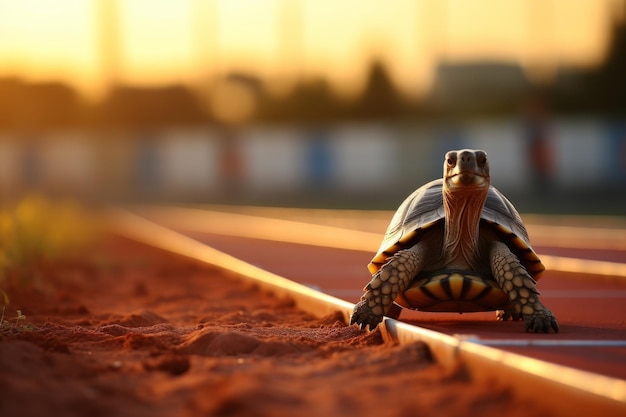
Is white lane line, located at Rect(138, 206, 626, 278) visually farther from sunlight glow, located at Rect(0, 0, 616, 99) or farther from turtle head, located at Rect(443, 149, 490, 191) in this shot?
sunlight glow, located at Rect(0, 0, 616, 99)

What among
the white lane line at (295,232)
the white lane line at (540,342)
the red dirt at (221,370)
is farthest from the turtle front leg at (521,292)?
the white lane line at (295,232)

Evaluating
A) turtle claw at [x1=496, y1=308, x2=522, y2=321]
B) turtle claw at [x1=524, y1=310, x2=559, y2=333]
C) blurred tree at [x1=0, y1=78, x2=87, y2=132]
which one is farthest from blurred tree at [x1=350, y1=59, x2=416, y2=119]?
turtle claw at [x1=524, y1=310, x2=559, y2=333]

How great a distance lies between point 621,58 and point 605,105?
229cm

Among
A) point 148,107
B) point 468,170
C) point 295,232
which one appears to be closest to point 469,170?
point 468,170

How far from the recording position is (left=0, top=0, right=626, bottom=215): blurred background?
4138 centimetres

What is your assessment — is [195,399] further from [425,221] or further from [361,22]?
[361,22]

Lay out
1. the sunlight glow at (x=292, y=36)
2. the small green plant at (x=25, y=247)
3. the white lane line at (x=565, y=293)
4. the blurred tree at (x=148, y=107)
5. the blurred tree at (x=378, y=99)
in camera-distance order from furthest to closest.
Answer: the blurred tree at (x=148, y=107) → the blurred tree at (x=378, y=99) → the sunlight glow at (x=292, y=36) → the small green plant at (x=25, y=247) → the white lane line at (x=565, y=293)

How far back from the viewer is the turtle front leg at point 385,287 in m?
7.34

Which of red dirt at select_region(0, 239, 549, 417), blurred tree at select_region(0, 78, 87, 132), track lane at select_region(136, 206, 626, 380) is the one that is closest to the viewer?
red dirt at select_region(0, 239, 549, 417)

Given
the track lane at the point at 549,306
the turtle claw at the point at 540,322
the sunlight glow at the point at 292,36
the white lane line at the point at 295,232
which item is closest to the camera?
the track lane at the point at 549,306

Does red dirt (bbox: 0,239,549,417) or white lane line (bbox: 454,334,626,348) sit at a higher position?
red dirt (bbox: 0,239,549,417)

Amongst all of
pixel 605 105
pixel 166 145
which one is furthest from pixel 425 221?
pixel 605 105

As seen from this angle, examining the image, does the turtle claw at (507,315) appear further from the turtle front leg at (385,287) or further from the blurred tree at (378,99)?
the blurred tree at (378,99)

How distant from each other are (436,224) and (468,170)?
788mm
